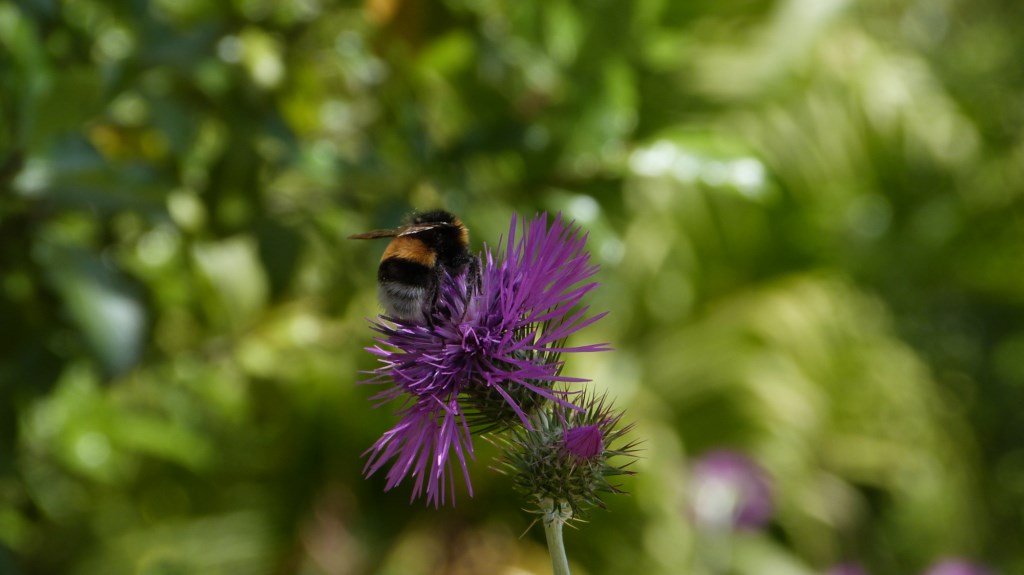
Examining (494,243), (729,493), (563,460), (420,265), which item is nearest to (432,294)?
(420,265)

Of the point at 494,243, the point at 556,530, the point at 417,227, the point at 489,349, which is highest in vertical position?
the point at 494,243

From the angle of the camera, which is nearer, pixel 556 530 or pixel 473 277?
pixel 556 530

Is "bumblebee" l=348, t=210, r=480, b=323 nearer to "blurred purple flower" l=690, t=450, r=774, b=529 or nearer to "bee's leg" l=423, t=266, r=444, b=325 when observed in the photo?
"bee's leg" l=423, t=266, r=444, b=325

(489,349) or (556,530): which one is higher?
(489,349)

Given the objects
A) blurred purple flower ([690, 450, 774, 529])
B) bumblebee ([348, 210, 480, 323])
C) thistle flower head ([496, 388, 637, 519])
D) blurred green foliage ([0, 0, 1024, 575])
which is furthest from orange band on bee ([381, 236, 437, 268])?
blurred purple flower ([690, 450, 774, 529])

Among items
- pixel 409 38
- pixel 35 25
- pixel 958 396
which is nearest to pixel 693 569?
pixel 958 396

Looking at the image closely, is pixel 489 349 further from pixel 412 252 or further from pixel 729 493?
pixel 729 493

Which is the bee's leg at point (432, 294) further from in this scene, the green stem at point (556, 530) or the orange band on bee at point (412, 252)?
the green stem at point (556, 530)

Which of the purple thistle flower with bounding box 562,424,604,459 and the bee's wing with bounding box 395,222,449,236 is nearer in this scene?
the purple thistle flower with bounding box 562,424,604,459
